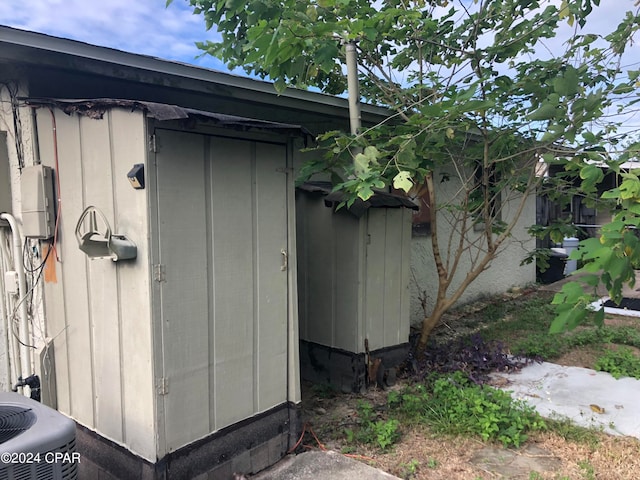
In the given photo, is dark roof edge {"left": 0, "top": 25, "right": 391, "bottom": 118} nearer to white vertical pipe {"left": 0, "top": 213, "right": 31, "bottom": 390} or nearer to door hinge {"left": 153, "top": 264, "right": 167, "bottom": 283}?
white vertical pipe {"left": 0, "top": 213, "right": 31, "bottom": 390}

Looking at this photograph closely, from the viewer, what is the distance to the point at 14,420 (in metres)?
1.89

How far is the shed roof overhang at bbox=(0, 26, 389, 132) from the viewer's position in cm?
259

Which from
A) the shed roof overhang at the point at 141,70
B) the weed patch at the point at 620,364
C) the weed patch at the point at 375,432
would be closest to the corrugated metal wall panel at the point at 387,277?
the weed patch at the point at 375,432

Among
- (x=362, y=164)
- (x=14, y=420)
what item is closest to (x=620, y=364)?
(x=362, y=164)

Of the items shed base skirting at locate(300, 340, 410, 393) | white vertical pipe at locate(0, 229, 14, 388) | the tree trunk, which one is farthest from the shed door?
the tree trunk

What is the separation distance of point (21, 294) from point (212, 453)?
65.8 inches

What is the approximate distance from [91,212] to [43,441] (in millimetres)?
1231

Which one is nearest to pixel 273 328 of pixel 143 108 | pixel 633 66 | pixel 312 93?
pixel 143 108

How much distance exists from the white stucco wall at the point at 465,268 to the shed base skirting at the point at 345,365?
1.59 m

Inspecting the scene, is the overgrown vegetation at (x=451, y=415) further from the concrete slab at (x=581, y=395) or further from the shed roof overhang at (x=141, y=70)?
the shed roof overhang at (x=141, y=70)

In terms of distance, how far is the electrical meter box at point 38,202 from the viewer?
2.78 m

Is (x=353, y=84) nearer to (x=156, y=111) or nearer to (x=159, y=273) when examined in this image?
(x=156, y=111)

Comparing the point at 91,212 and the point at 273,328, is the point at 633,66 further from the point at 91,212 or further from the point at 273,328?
the point at 91,212

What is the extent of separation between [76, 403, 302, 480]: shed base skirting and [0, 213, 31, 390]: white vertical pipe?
2.43 ft
